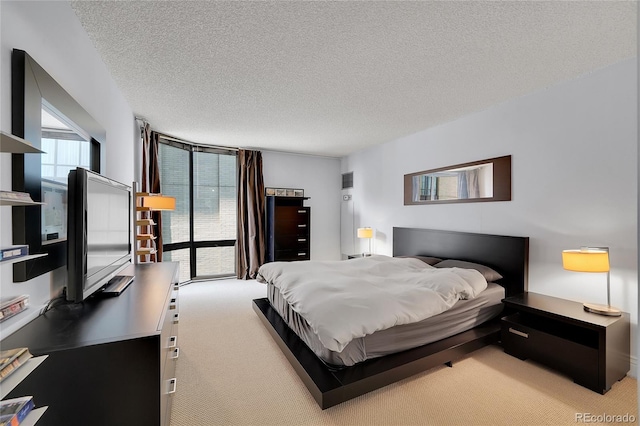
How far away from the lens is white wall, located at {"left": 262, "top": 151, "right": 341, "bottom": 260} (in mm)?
5684

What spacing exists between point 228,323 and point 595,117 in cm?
409

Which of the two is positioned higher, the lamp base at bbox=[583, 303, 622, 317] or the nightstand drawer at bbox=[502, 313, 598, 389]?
the lamp base at bbox=[583, 303, 622, 317]

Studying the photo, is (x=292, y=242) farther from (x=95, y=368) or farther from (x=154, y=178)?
(x=95, y=368)

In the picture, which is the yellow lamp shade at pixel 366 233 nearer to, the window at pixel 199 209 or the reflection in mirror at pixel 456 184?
the reflection in mirror at pixel 456 184

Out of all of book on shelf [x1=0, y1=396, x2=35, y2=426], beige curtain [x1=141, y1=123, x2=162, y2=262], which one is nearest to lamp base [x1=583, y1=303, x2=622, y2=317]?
book on shelf [x1=0, y1=396, x2=35, y2=426]

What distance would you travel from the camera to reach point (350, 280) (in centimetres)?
266

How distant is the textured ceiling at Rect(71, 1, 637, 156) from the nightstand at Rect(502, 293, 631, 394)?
202 cm

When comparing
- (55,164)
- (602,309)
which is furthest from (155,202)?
(602,309)

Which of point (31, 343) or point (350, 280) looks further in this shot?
point (350, 280)

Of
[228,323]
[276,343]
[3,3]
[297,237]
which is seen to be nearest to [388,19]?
[3,3]

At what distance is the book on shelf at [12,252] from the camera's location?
0.74 metres

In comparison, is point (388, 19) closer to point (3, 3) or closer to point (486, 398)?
point (3, 3)

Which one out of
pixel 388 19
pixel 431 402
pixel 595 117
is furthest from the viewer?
pixel 595 117

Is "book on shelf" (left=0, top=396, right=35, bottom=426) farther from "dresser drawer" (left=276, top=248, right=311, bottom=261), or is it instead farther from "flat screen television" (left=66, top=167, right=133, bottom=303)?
"dresser drawer" (left=276, top=248, right=311, bottom=261)
